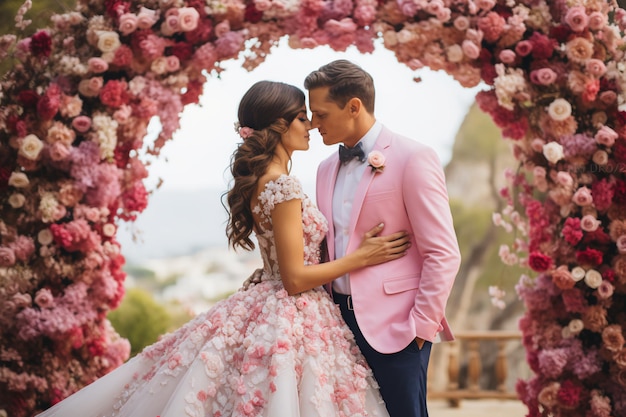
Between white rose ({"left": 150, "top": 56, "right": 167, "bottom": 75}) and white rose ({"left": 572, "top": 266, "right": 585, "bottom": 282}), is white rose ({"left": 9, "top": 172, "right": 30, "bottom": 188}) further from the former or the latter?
white rose ({"left": 572, "top": 266, "right": 585, "bottom": 282})

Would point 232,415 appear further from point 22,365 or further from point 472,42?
point 472,42

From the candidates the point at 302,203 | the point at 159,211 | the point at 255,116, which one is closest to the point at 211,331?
the point at 302,203

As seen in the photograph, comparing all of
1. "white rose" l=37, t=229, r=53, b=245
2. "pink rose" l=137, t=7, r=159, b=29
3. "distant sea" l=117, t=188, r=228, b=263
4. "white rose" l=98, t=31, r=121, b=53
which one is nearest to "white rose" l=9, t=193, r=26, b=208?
"white rose" l=37, t=229, r=53, b=245

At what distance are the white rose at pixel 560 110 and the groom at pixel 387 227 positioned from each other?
5.06ft

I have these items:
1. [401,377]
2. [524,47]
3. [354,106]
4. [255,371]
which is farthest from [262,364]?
[524,47]

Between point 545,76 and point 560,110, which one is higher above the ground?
point 545,76

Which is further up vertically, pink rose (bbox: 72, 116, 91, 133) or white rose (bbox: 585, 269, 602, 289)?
pink rose (bbox: 72, 116, 91, 133)

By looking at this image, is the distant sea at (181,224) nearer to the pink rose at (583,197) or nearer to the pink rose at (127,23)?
the pink rose at (127,23)

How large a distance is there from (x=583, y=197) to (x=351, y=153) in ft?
5.84

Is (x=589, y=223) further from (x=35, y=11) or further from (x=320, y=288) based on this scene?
(x=35, y=11)

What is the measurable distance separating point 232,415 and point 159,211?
31.7ft

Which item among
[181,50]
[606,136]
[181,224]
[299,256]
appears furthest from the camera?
[181,224]

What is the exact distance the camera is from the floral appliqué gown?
277 cm

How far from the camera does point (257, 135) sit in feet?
10.3
